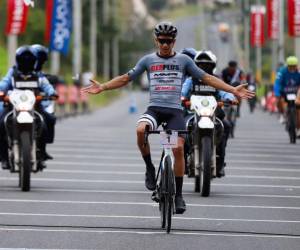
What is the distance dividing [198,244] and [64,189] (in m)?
6.30

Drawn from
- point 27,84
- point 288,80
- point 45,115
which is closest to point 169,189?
point 27,84

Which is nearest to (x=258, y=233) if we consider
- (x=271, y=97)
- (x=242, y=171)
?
(x=242, y=171)

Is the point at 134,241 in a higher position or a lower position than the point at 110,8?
lower

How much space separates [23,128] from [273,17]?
45.9m

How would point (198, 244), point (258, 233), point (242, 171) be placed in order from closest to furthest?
point (198, 244), point (258, 233), point (242, 171)

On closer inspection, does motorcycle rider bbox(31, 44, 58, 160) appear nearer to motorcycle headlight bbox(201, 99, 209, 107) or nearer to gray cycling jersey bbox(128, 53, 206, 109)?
motorcycle headlight bbox(201, 99, 209, 107)

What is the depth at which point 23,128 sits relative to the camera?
18.7 meters

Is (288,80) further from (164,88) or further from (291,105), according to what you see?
(164,88)

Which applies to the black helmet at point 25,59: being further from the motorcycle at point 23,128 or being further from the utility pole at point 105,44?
the utility pole at point 105,44

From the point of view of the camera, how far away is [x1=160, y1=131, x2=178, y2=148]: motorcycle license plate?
566 inches

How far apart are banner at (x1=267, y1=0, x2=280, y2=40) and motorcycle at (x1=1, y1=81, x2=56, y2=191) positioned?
4399 centimetres

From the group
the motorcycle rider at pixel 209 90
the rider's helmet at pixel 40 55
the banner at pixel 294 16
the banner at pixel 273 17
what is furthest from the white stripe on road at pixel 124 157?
the banner at pixel 273 17

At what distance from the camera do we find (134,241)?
13516mm

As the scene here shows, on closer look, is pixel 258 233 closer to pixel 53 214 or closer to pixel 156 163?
pixel 53 214
